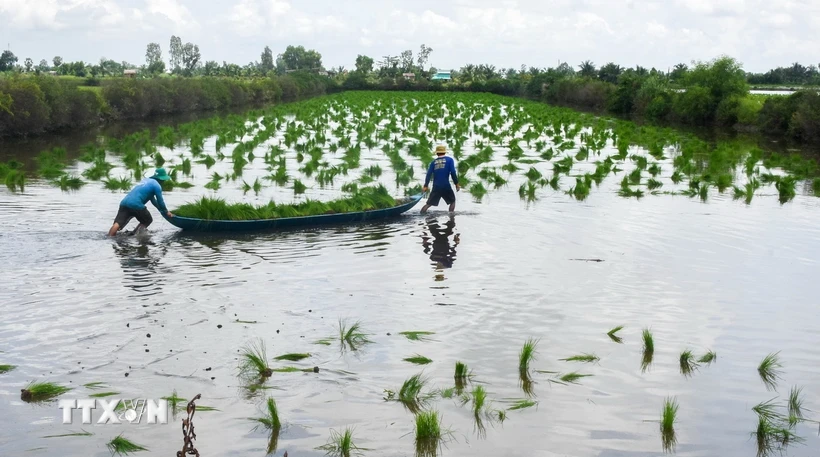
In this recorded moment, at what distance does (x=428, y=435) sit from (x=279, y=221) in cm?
792

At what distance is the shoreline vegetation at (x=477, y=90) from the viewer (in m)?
34.4

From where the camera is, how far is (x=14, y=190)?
16.9 meters

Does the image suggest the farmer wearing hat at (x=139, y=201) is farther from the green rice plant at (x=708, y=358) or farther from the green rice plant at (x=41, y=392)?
the green rice plant at (x=708, y=358)

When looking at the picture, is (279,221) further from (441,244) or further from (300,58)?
(300,58)

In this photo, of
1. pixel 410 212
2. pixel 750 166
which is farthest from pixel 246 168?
pixel 750 166

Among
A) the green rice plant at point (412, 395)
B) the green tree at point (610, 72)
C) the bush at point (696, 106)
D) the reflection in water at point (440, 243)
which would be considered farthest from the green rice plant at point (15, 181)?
the green tree at point (610, 72)

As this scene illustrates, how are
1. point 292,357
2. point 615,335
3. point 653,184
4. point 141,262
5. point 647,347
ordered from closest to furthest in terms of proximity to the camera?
1. point 292,357
2. point 647,347
3. point 615,335
4. point 141,262
5. point 653,184

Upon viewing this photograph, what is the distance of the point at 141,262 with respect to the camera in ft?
37.7

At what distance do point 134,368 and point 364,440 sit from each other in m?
2.48

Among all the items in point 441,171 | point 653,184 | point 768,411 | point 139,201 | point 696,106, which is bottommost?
point 768,411

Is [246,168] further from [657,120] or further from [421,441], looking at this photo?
[657,120]

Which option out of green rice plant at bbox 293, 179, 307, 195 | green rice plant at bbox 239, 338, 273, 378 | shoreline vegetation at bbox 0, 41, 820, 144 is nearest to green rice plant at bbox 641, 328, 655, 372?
green rice plant at bbox 239, 338, 273, 378

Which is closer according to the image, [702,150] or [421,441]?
[421,441]

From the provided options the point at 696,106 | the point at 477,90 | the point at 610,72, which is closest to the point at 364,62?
the point at 477,90
